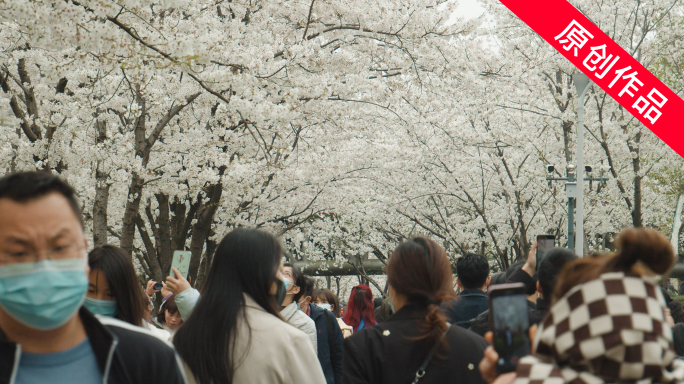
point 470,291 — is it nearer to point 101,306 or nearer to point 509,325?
point 101,306

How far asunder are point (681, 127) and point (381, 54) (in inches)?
217

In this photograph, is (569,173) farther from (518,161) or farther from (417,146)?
(417,146)

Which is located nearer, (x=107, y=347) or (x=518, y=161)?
(x=107, y=347)

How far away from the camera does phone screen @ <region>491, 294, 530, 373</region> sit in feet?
5.96

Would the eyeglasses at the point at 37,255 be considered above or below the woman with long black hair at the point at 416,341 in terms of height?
above

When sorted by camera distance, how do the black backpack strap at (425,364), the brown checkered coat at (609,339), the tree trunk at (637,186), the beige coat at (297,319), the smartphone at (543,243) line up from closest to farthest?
the brown checkered coat at (609,339) < the black backpack strap at (425,364) < the smartphone at (543,243) < the beige coat at (297,319) < the tree trunk at (637,186)

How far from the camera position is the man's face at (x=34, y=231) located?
5.50 feet

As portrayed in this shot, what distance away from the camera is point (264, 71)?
9.44 meters

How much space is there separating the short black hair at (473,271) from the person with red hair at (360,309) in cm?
251

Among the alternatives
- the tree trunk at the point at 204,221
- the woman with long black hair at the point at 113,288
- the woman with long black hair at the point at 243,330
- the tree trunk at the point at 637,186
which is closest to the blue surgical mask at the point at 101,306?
the woman with long black hair at the point at 113,288

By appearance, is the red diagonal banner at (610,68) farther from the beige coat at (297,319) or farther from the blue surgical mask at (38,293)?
the blue surgical mask at (38,293)

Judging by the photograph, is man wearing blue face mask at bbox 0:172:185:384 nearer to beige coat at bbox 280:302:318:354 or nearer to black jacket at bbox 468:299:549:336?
black jacket at bbox 468:299:549:336

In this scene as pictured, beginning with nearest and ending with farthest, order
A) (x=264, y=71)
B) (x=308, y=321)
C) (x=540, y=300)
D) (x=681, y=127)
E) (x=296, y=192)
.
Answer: (x=540, y=300)
(x=308, y=321)
(x=264, y=71)
(x=681, y=127)
(x=296, y=192)

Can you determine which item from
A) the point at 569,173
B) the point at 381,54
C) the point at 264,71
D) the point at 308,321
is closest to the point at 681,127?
the point at 569,173
